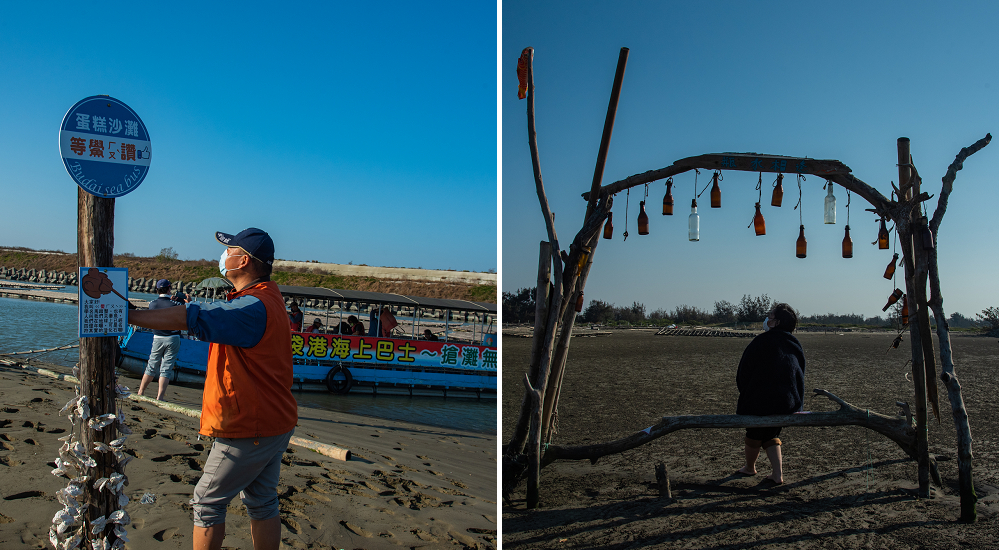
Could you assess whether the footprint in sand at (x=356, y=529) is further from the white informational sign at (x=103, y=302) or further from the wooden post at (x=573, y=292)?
the white informational sign at (x=103, y=302)

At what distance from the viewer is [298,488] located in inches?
184

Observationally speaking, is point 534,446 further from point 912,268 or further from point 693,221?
point 912,268

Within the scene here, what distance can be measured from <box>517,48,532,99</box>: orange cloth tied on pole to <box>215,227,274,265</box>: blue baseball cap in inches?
92.0

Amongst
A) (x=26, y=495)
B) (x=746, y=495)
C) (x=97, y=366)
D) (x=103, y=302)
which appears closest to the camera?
(x=103, y=302)

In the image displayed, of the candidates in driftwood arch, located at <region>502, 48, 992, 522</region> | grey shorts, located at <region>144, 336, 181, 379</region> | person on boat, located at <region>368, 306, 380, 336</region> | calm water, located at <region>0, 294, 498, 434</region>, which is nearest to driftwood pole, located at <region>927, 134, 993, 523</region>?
driftwood arch, located at <region>502, 48, 992, 522</region>

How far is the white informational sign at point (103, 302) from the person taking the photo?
2590 mm

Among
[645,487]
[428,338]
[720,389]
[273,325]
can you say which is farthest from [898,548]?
[428,338]

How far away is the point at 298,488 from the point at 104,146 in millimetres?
2915

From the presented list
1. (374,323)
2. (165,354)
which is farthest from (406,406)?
(165,354)

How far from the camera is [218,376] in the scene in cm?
269

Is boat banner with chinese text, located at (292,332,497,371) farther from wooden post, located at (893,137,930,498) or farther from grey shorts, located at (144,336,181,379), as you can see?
wooden post, located at (893,137,930,498)

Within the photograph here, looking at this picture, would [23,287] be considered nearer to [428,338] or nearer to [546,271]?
[428,338]

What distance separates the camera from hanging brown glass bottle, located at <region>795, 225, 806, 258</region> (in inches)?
197

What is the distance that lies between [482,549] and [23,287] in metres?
56.9
